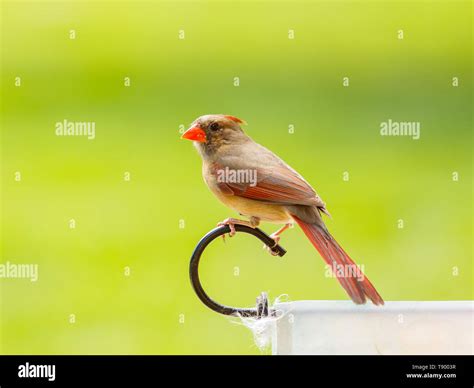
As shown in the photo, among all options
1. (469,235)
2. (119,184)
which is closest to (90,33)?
(119,184)

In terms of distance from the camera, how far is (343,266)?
3.29m

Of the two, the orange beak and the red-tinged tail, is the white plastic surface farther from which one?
the orange beak

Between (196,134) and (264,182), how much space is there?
40cm

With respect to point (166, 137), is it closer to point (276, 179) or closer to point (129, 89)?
point (129, 89)

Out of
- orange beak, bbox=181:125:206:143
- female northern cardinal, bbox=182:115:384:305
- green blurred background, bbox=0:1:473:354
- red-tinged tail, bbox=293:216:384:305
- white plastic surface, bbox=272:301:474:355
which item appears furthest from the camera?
green blurred background, bbox=0:1:473:354

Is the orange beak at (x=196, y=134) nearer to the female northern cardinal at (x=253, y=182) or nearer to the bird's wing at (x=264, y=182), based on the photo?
the female northern cardinal at (x=253, y=182)

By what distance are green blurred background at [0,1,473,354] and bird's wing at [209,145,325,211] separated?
750mm

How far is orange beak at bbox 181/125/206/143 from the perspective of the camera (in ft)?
12.5

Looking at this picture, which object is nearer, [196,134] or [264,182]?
[264,182]

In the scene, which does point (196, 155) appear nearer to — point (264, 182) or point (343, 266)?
point (264, 182)

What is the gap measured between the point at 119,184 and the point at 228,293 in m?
2.59

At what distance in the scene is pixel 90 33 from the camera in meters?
11.9

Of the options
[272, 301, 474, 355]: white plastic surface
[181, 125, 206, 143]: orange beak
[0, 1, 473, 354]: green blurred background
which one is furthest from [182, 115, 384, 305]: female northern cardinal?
[0, 1, 473, 354]: green blurred background

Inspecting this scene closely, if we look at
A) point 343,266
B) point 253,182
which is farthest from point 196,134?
point 343,266
